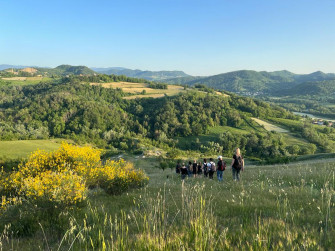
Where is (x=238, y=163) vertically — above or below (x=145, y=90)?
below

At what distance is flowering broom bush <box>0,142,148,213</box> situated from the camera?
18.9 feet

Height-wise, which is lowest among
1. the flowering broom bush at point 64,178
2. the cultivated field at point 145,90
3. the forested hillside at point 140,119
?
the forested hillside at point 140,119

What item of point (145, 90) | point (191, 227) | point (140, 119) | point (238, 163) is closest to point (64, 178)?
point (191, 227)

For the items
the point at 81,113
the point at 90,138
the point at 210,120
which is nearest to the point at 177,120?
the point at 210,120

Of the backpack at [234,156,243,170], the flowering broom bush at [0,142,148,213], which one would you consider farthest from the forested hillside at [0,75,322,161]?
the backpack at [234,156,243,170]

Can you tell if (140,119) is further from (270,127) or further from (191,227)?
(191,227)

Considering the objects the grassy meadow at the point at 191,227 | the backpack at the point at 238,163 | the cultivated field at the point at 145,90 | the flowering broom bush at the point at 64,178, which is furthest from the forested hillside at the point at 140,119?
the grassy meadow at the point at 191,227

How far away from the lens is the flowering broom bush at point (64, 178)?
5770 mm

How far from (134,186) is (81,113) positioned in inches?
5649

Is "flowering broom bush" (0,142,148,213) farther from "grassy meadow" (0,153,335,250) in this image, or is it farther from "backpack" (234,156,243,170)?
"backpack" (234,156,243,170)

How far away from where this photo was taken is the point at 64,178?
252 inches

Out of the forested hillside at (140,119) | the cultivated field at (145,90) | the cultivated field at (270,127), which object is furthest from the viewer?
the cultivated field at (145,90)

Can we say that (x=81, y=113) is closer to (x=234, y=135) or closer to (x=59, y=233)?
(x=234, y=135)

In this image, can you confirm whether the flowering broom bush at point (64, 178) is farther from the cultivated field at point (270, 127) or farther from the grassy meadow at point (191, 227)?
the cultivated field at point (270, 127)
